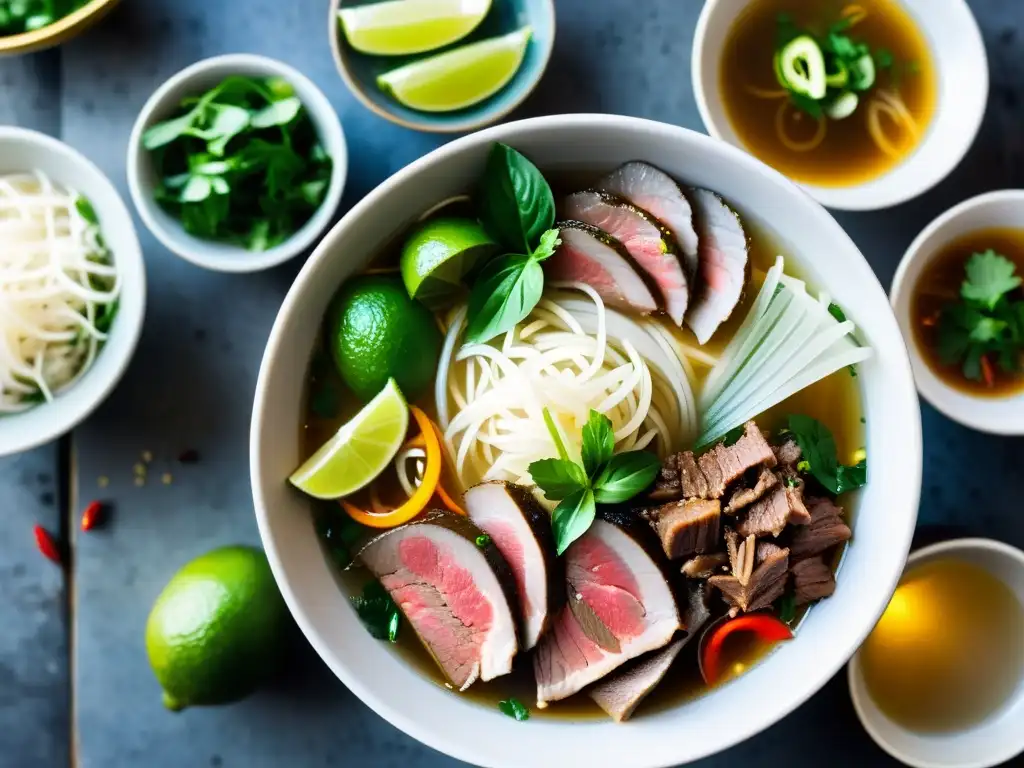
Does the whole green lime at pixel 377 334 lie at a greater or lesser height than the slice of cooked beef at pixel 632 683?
greater

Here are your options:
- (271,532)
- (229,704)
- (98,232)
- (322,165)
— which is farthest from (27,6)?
(229,704)

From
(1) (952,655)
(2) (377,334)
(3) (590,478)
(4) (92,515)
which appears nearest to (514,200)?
(2) (377,334)

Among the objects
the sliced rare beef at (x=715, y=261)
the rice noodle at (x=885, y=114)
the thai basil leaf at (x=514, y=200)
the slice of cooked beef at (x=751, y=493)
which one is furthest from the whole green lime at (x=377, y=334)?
the rice noodle at (x=885, y=114)

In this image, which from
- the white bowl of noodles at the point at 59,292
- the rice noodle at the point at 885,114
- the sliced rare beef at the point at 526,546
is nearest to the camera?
the sliced rare beef at the point at 526,546

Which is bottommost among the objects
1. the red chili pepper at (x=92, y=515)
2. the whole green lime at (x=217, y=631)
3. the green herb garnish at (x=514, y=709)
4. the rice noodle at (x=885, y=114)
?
the red chili pepper at (x=92, y=515)

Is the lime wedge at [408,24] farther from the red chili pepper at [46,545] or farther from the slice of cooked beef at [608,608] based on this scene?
the red chili pepper at [46,545]

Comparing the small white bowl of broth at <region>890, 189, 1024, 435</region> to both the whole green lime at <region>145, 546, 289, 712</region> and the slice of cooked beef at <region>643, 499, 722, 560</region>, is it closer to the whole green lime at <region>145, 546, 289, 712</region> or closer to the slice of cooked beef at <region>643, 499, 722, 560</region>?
the slice of cooked beef at <region>643, 499, 722, 560</region>

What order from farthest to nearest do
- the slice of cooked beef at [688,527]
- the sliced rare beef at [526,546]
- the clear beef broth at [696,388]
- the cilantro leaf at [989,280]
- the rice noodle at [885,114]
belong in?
the rice noodle at [885,114], the cilantro leaf at [989,280], the clear beef broth at [696,388], the sliced rare beef at [526,546], the slice of cooked beef at [688,527]
